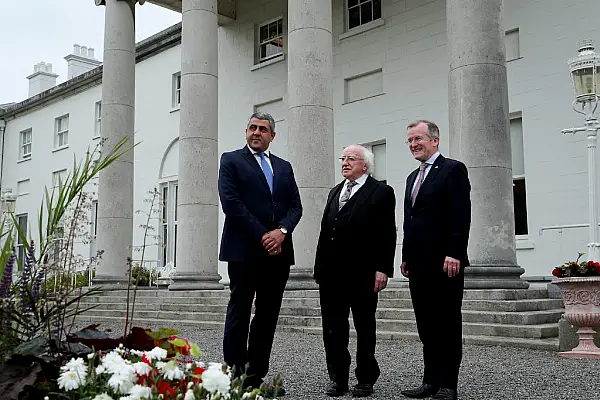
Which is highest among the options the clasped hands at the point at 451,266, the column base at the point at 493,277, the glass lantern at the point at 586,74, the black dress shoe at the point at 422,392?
the glass lantern at the point at 586,74

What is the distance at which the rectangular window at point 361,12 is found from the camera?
17.3m

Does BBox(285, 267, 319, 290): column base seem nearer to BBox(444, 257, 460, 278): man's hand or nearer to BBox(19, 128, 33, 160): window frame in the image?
BBox(444, 257, 460, 278): man's hand

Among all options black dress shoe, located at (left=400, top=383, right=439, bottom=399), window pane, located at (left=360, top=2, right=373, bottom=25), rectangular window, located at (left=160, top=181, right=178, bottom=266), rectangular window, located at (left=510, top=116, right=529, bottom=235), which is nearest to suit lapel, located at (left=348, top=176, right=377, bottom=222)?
black dress shoe, located at (left=400, top=383, right=439, bottom=399)

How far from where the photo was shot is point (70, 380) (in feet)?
8.05

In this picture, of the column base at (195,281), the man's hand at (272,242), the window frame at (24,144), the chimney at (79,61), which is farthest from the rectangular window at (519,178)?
the chimney at (79,61)

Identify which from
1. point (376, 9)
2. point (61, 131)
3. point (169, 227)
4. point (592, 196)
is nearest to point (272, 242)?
point (592, 196)

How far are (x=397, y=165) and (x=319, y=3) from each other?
557 centimetres

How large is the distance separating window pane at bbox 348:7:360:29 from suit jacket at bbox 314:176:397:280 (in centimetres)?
1308

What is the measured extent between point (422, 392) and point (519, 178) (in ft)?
32.0

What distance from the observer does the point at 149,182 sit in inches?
950

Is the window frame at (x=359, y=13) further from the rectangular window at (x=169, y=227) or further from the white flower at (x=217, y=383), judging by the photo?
the white flower at (x=217, y=383)

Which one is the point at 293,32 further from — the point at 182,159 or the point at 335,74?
the point at 335,74

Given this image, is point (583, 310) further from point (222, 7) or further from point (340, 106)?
point (222, 7)

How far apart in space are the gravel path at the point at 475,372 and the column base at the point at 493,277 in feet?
3.86
